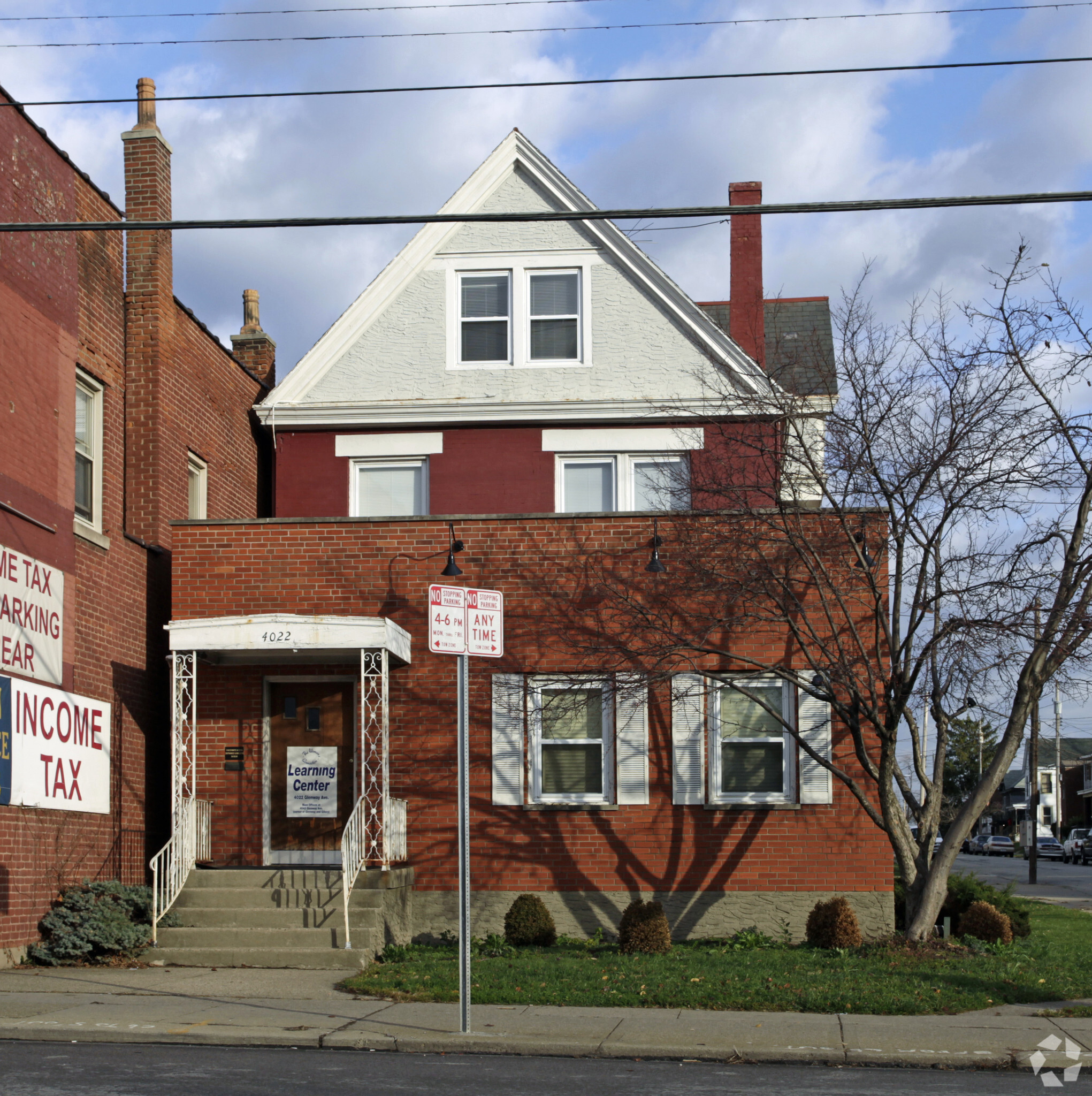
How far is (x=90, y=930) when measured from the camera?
44.9 feet

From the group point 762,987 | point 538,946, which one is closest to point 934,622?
point 762,987

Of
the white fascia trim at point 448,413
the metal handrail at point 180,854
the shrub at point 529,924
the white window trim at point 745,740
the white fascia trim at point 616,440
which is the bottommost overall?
the shrub at point 529,924

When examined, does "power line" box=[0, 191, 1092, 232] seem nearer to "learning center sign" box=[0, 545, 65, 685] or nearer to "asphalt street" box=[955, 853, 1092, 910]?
"learning center sign" box=[0, 545, 65, 685]

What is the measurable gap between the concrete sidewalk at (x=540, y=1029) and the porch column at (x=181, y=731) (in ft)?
12.8

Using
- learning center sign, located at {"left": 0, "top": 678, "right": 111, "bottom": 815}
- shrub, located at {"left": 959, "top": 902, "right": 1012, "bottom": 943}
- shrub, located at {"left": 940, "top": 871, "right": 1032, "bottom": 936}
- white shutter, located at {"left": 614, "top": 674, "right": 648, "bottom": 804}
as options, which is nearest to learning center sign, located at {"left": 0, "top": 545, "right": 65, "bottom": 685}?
learning center sign, located at {"left": 0, "top": 678, "right": 111, "bottom": 815}

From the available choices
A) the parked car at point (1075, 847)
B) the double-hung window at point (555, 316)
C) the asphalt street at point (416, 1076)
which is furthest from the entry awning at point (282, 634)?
the parked car at point (1075, 847)

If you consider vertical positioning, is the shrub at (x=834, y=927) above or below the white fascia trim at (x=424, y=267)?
below

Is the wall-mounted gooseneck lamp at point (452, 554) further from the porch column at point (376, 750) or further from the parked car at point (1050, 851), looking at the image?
the parked car at point (1050, 851)

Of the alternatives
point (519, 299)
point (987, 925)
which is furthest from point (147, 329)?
point (987, 925)

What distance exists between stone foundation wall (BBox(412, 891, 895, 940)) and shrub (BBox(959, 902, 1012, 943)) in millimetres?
1096

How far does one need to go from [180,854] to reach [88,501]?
423cm

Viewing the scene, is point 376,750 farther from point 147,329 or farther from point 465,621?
point 465,621

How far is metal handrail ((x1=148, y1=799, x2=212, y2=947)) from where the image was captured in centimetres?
1434

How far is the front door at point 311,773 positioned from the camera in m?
16.6
